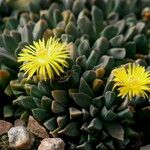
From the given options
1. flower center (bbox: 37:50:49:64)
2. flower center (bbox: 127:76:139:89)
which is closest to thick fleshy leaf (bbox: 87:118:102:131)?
flower center (bbox: 127:76:139:89)

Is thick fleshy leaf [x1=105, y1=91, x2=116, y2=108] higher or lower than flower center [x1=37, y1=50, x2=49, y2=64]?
lower

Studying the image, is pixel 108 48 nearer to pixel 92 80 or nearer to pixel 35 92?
pixel 92 80

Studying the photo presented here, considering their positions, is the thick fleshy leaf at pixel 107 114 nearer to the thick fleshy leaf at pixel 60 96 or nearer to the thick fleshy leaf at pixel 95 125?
the thick fleshy leaf at pixel 95 125

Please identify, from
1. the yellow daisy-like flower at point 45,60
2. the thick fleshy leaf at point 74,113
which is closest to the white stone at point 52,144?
the thick fleshy leaf at point 74,113

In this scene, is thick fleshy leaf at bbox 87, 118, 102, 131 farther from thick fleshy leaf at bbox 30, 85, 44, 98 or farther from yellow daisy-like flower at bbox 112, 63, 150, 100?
thick fleshy leaf at bbox 30, 85, 44, 98

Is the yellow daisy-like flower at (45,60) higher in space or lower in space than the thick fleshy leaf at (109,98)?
higher

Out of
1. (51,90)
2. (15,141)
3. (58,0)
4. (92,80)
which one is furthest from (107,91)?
(58,0)
